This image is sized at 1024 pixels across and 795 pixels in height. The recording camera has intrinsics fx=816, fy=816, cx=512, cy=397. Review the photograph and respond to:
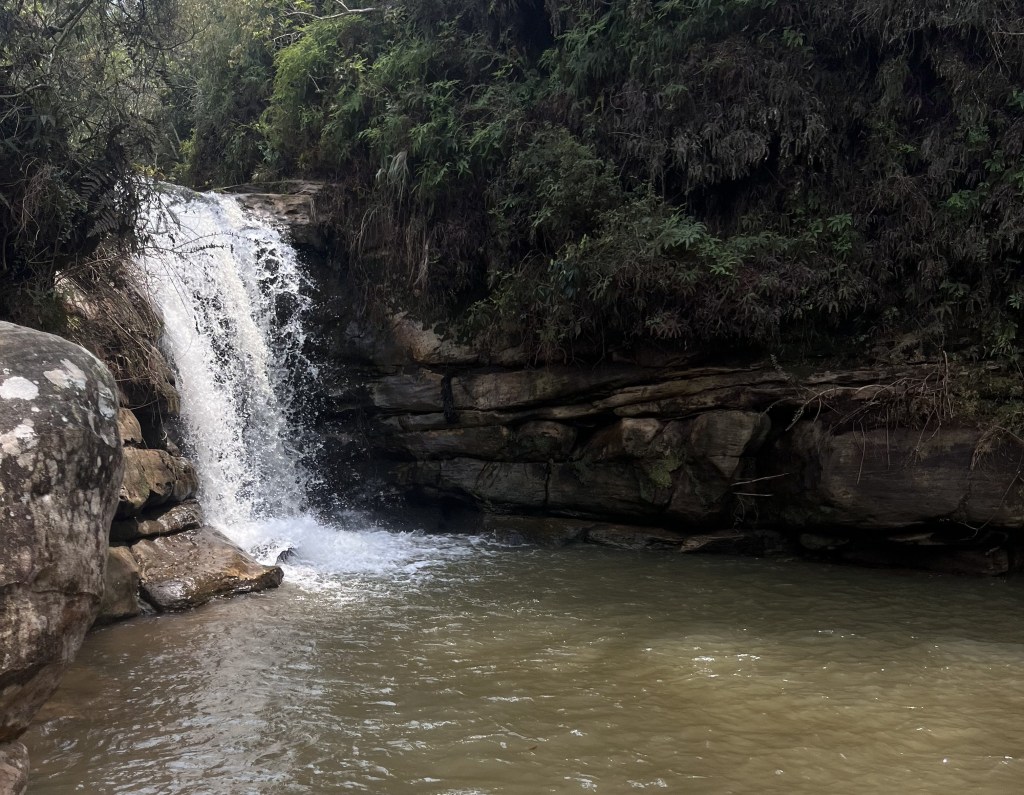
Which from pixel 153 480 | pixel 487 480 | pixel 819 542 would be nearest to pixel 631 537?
pixel 487 480

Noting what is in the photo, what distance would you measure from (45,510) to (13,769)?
48.7 inches

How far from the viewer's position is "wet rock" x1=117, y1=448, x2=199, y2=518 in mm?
7848

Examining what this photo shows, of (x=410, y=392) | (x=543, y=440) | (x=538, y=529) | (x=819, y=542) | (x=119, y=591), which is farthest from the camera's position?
(x=410, y=392)

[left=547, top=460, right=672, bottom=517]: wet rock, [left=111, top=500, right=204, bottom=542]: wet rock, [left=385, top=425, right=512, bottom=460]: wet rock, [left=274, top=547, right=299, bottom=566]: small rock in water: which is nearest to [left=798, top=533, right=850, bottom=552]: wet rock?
[left=547, top=460, right=672, bottom=517]: wet rock

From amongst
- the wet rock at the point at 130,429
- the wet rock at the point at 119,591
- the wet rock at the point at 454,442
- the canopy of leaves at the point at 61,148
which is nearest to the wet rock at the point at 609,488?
the wet rock at the point at 454,442

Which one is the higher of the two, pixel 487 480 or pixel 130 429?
pixel 130 429

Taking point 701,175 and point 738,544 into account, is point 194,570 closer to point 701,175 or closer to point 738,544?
point 738,544

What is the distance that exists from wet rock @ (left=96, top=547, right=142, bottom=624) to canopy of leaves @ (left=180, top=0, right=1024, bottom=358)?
5.22 metres

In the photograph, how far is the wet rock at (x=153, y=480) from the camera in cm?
785

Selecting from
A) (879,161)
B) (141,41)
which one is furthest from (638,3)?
(141,41)

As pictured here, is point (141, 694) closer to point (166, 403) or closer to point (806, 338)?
point (166, 403)

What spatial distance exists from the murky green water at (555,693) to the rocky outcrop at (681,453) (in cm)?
95

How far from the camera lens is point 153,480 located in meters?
8.30

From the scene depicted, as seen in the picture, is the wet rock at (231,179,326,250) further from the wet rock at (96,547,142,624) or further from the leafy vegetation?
the wet rock at (96,547,142,624)
